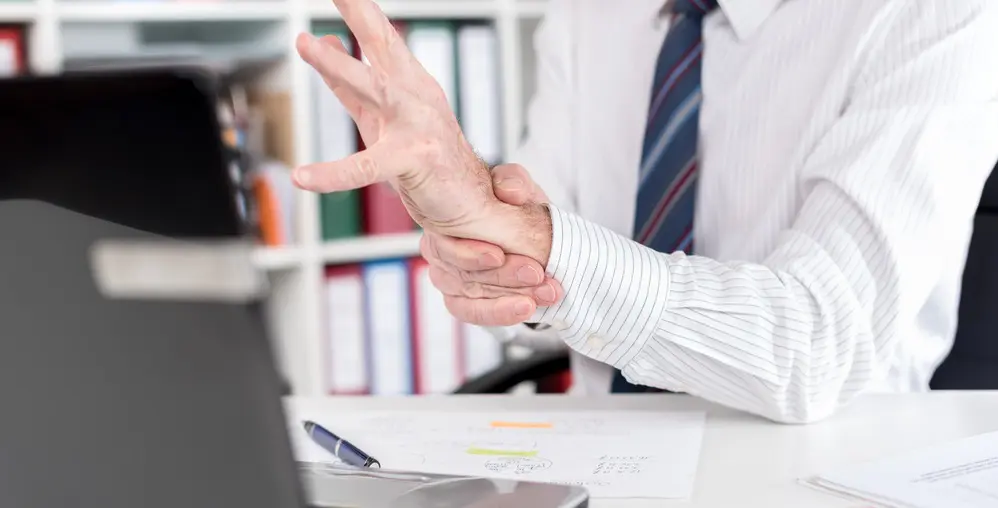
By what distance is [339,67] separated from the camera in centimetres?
71

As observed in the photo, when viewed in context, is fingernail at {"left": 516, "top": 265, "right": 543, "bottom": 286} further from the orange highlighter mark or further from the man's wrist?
the orange highlighter mark

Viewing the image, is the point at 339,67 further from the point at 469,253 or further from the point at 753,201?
the point at 753,201

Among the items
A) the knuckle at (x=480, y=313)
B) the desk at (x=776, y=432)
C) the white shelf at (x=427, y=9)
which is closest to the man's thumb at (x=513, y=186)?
the knuckle at (x=480, y=313)

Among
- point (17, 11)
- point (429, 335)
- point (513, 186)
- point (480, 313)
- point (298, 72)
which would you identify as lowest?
point (429, 335)

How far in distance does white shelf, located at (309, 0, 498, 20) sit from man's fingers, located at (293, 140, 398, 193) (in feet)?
4.79

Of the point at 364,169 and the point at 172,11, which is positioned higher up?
the point at 172,11

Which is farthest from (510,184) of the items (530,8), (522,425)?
(530,8)

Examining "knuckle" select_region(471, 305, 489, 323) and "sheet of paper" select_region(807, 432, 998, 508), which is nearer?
"sheet of paper" select_region(807, 432, 998, 508)

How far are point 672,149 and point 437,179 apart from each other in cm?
49

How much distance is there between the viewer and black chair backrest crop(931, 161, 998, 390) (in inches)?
45.8

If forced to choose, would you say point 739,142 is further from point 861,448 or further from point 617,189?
point 861,448

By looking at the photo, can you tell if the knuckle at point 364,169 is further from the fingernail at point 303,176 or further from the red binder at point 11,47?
the red binder at point 11,47

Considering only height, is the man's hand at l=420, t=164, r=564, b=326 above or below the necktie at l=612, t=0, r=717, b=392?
below

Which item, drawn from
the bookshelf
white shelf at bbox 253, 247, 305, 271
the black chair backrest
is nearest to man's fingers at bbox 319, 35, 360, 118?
the black chair backrest
